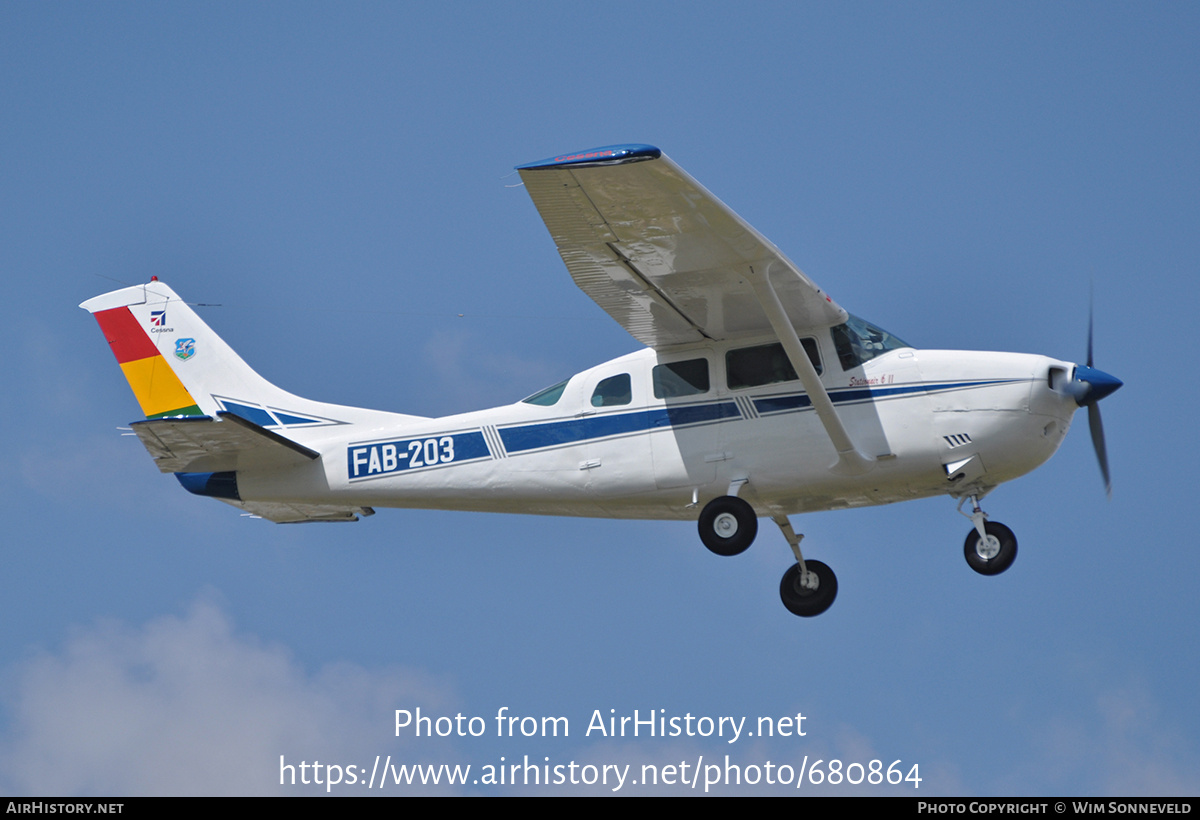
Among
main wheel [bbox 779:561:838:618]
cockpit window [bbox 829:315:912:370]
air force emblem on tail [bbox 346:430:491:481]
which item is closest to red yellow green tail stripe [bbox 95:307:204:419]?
air force emblem on tail [bbox 346:430:491:481]

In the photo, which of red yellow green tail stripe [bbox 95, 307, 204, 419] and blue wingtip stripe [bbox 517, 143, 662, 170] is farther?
red yellow green tail stripe [bbox 95, 307, 204, 419]

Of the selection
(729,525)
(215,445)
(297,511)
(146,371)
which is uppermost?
(146,371)

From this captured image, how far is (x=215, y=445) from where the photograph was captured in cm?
1471

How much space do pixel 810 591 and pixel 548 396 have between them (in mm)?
3536

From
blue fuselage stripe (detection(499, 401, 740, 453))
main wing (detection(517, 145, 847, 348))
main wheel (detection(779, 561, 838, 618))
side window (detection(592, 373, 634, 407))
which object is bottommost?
main wheel (detection(779, 561, 838, 618))

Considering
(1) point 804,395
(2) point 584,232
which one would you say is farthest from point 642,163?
(1) point 804,395

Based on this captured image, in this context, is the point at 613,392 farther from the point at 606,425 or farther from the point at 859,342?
the point at 859,342

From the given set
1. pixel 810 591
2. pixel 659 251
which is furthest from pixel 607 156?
pixel 810 591

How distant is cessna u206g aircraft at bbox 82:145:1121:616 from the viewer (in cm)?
1283

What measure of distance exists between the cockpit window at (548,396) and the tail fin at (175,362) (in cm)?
351

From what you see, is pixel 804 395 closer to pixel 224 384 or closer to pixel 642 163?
pixel 642 163

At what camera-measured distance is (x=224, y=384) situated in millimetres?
16797

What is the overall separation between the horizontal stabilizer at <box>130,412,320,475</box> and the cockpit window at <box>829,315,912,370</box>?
581cm

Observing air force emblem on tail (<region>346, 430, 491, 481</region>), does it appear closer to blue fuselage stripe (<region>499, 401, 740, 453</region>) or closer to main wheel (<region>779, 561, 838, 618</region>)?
blue fuselage stripe (<region>499, 401, 740, 453</region>)
